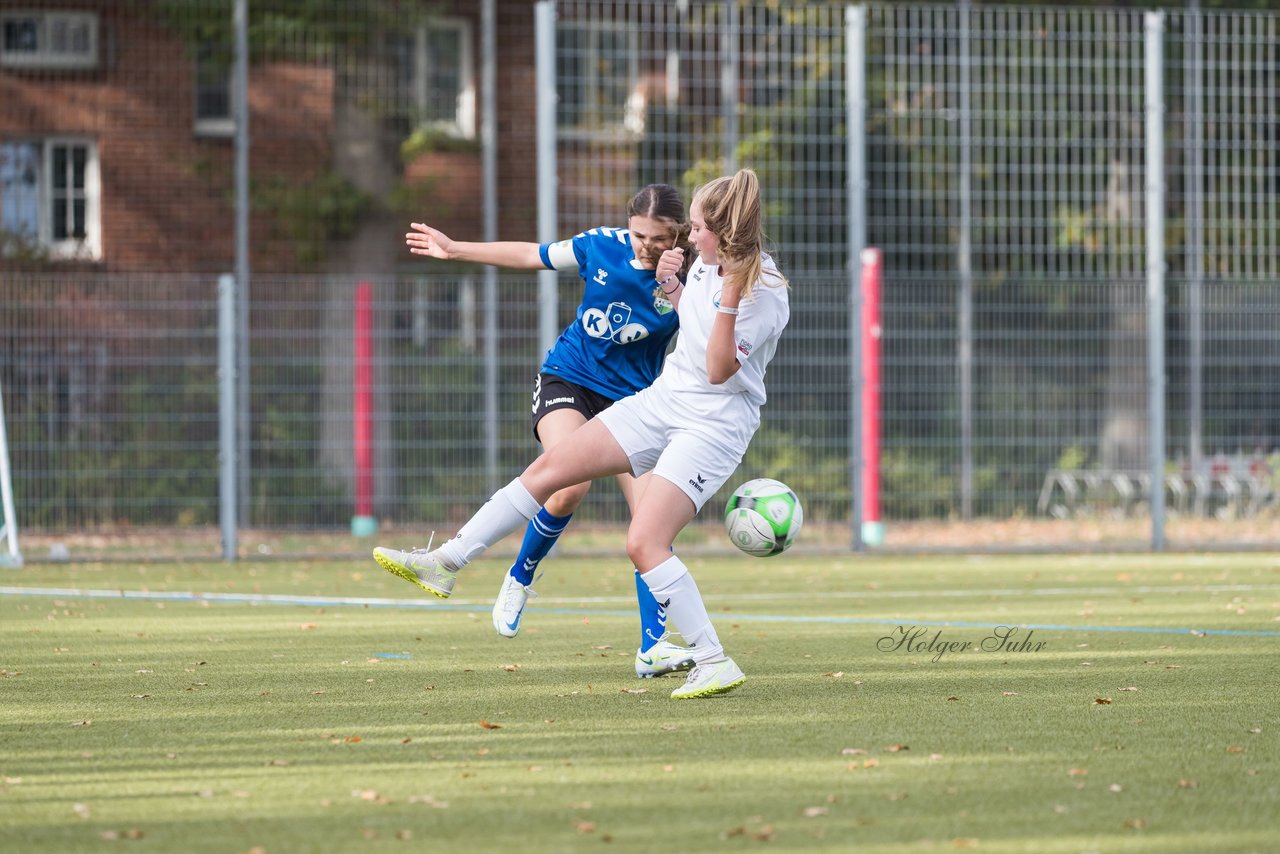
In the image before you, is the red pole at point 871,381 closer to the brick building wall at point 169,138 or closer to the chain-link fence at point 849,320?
the chain-link fence at point 849,320

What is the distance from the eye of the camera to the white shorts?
6086 mm

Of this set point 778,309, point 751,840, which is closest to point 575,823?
point 751,840

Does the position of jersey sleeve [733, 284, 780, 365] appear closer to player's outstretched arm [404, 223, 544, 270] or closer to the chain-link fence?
player's outstretched arm [404, 223, 544, 270]

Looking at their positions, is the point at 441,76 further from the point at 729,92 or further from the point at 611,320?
the point at 611,320

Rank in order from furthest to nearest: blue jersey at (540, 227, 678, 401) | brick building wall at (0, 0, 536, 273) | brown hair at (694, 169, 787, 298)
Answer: brick building wall at (0, 0, 536, 273)
blue jersey at (540, 227, 678, 401)
brown hair at (694, 169, 787, 298)

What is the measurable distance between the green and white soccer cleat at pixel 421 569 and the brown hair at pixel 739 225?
154 centimetres

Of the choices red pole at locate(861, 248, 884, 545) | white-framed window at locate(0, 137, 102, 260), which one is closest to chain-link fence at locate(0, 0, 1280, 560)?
red pole at locate(861, 248, 884, 545)

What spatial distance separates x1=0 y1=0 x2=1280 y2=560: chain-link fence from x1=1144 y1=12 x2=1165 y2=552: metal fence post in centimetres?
6

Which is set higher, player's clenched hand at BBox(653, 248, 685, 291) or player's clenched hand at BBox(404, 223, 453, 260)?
player's clenched hand at BBox(404, 223, 453, 260)

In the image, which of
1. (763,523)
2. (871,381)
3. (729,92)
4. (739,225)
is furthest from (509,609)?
(729,92)

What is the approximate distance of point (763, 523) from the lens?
6.64 metres

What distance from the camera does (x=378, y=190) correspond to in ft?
64.7

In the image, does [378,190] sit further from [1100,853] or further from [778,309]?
[1100,853]

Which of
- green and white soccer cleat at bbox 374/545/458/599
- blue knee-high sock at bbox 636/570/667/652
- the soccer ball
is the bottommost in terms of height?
blue knee-high sock at bbox 636/570/667/652
